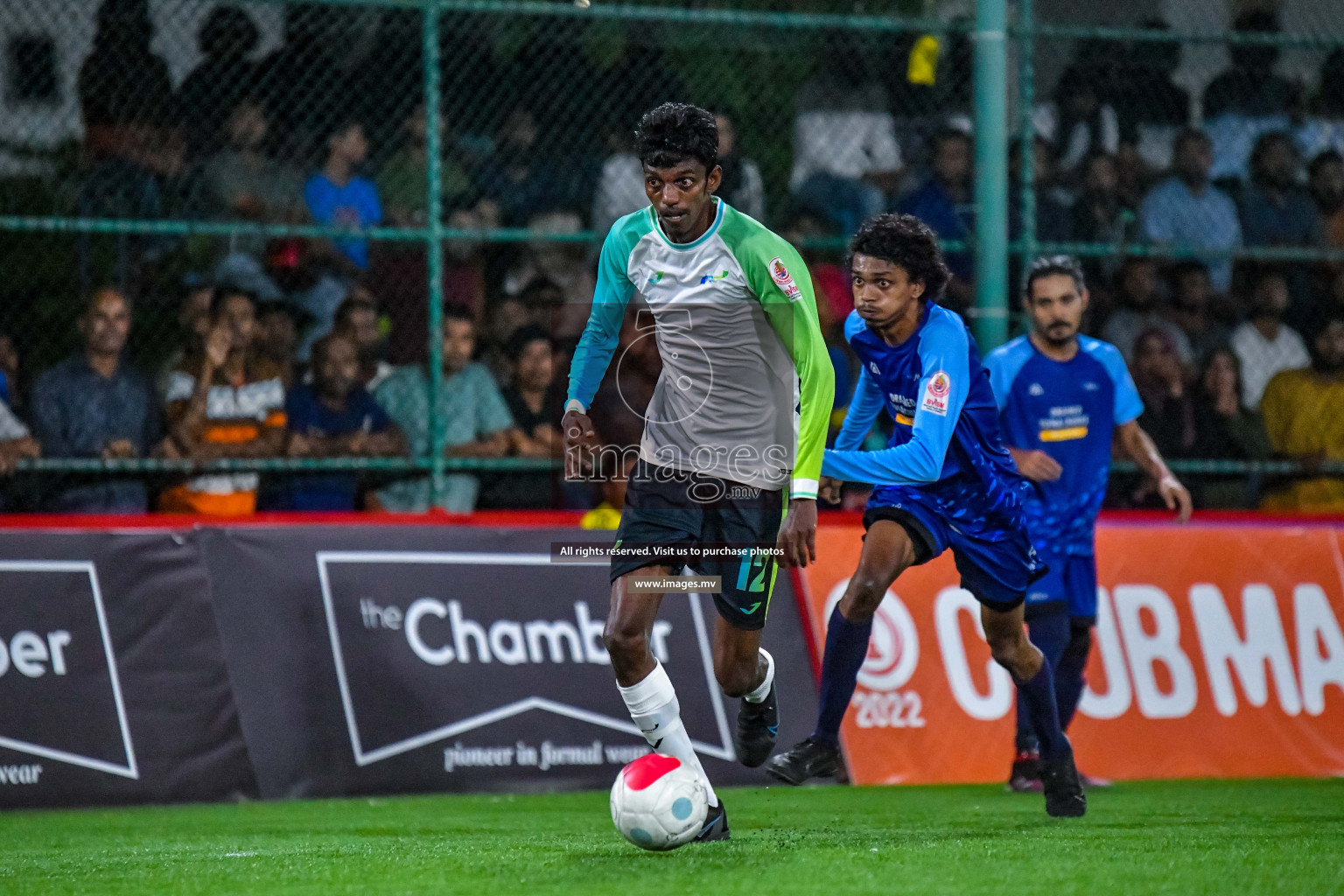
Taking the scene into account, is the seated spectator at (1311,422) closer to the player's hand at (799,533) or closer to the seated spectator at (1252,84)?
the seated spectator at (1252,84)

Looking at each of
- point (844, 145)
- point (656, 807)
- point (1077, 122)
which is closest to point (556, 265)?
point (844, 145)

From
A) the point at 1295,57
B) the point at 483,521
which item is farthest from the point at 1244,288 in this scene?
the point at 483,521

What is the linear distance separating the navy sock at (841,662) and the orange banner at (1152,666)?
7.34ft

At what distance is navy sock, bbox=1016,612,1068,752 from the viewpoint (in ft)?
25.0

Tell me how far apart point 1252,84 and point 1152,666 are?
3786 mm

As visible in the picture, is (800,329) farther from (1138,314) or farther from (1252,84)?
(1252,84)

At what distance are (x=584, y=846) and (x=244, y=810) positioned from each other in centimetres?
229

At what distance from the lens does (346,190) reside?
920 cm

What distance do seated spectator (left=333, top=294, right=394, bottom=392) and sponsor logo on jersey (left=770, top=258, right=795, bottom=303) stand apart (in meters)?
3.74

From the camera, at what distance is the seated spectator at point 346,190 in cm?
911

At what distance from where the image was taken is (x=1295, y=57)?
10047mm

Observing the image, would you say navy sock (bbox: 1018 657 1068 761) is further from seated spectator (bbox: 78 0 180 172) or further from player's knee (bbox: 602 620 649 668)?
seated spectator (bbox: 78 0 180 172)

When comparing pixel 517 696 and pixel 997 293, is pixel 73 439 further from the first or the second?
pixel 997 293

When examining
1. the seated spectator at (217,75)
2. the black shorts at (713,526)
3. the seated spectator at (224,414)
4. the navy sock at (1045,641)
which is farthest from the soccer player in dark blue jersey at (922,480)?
the seated spectator at (217,75)
